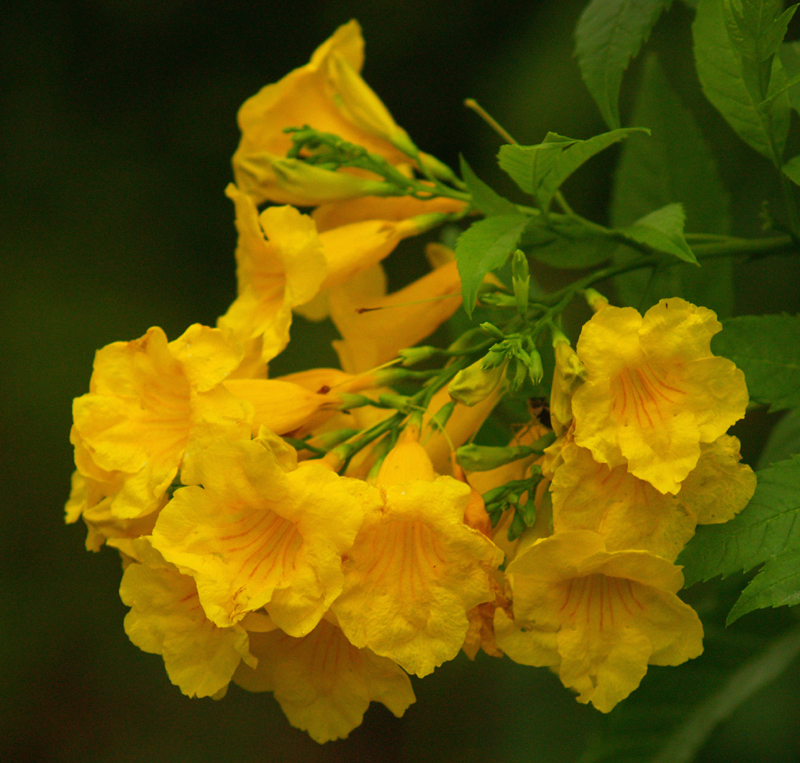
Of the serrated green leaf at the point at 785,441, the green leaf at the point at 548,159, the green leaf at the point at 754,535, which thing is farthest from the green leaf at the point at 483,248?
the serrated green leaf at the point at 785,441

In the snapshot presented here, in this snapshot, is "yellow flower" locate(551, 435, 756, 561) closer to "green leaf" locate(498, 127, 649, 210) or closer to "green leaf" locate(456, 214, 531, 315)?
"green leaf" locate(456, 214, 531, 315)

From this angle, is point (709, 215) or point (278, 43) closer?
point (709, 215)

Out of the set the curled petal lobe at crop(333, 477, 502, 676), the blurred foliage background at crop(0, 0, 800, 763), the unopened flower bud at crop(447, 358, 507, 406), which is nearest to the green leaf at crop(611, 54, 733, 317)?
the unopened flower bud at crop(447, 358, 507, 406)

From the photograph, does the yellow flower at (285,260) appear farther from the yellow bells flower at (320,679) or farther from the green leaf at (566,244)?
the yellow bells flower at (320,679)

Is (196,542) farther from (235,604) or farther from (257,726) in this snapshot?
(257,726)

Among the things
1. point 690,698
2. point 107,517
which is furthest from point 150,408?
point 690,698

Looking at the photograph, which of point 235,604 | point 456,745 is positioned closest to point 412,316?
point 235,604
